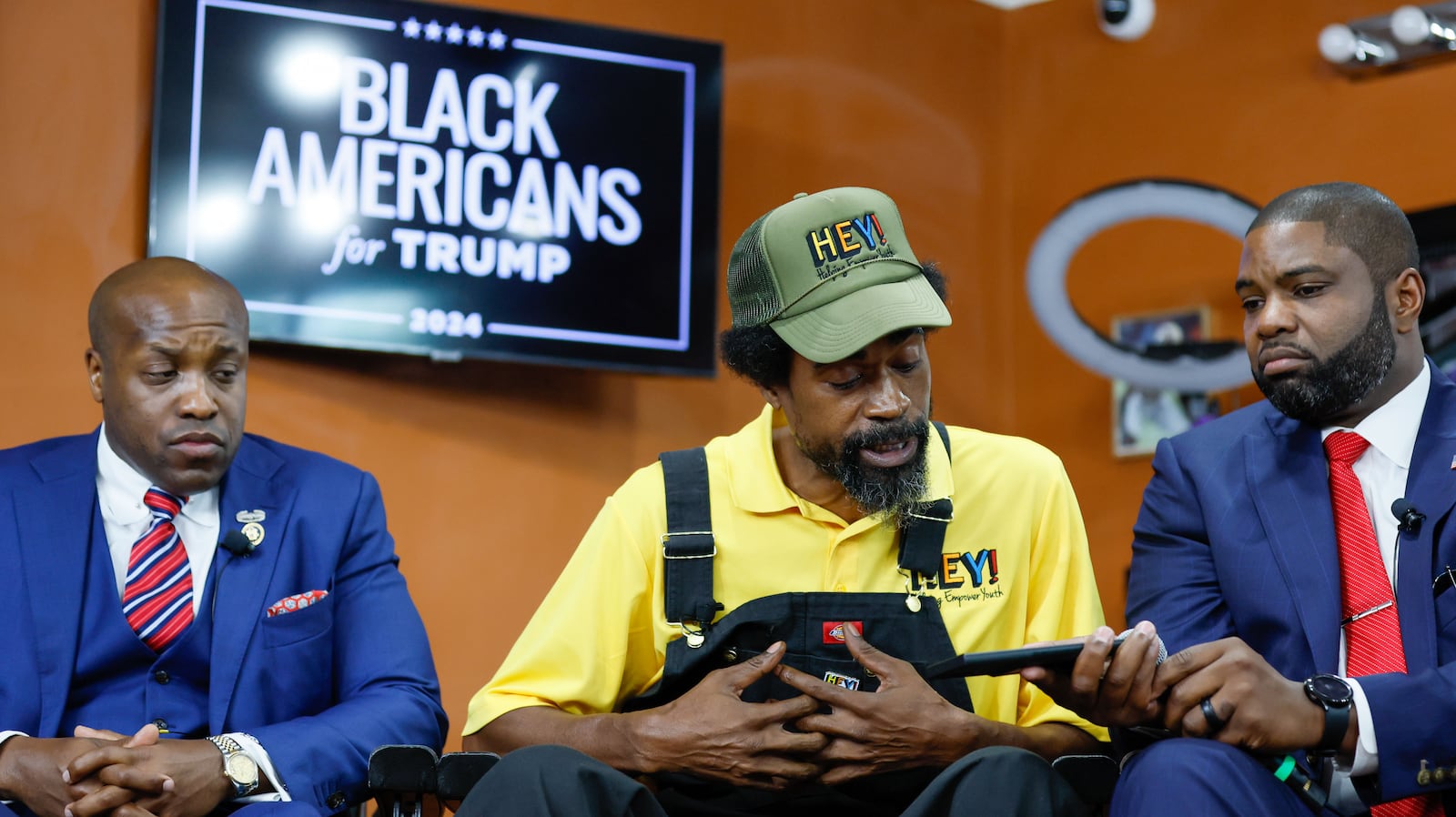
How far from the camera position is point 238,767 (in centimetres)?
281

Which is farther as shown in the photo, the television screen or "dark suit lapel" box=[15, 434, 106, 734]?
the television screen

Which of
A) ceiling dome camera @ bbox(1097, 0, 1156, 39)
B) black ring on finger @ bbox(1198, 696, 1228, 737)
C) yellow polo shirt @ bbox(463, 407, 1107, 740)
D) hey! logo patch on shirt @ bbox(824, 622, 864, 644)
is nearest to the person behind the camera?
black ring on finger @ bbox(1198, 696, 1228, 737)

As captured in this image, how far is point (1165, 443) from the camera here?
3.10m

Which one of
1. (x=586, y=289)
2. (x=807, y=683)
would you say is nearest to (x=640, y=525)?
(x=807, y=683)

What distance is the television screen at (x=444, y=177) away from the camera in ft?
15.4

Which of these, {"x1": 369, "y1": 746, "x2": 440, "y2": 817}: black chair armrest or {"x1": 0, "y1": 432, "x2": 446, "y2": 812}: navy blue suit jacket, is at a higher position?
{"x1": 0, "y1": 432, "x2": 446, "y2": 812}: navy blue suit jacket

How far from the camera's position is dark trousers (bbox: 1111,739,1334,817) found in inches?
92.2

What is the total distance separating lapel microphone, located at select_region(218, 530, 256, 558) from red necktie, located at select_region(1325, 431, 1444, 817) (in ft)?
6.24

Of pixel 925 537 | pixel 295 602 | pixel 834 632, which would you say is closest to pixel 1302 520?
pixel 925 537

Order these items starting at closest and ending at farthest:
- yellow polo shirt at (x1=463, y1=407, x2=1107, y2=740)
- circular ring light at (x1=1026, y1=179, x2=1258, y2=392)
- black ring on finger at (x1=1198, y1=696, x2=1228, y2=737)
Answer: black ring on finger at (x1=1198, y1=696, x2=1228, y2=737) < yellow polo shirt at (x1=463, y1=407, x2=1107, y2=740) < circular ring light at (x1=1026, y1=179, x2=1258, y2=392)

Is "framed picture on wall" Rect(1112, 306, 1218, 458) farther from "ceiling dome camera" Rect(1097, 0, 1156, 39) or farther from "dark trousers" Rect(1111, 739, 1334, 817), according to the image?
"dark trousers" Rect(1111, 739, 1334, 817)

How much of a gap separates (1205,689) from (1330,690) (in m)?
0.20

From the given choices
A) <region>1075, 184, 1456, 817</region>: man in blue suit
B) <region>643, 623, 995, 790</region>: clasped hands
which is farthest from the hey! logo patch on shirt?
<region>1075, 184, 1456, 817</region>: man in blue suit

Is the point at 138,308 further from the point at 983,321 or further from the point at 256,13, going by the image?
the point at 983,321
